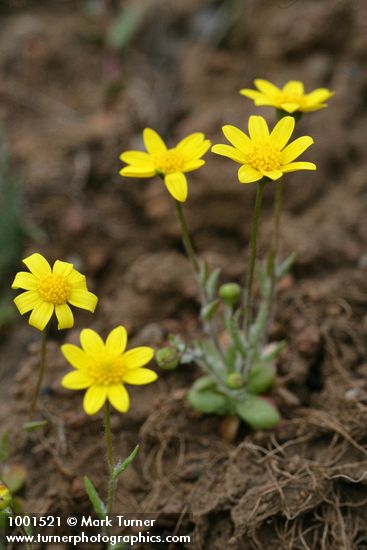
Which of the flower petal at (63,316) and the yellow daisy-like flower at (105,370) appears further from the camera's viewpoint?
the flower petal at (63,316)

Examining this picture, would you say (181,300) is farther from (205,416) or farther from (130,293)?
(205,416)

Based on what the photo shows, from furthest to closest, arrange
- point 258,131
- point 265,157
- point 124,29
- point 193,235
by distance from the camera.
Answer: point 124,29 → point 193,235 → point 258,131 → point 265,157

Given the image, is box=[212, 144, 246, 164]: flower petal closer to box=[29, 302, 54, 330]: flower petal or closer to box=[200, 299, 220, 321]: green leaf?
box=[200, 299, 220, 321]: green leaf

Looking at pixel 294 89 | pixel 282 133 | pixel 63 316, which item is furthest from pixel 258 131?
pixel 63 316

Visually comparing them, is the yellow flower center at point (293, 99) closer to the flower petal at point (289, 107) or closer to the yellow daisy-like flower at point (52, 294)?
the flower petal at point (289, 107)

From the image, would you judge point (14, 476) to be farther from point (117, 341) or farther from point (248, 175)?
point (248, 175)

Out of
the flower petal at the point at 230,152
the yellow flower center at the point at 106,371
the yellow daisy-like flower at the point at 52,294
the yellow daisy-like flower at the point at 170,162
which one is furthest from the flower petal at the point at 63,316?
the flower petal at the point at 230,152

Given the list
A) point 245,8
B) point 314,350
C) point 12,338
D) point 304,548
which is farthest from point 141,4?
point 304,548
